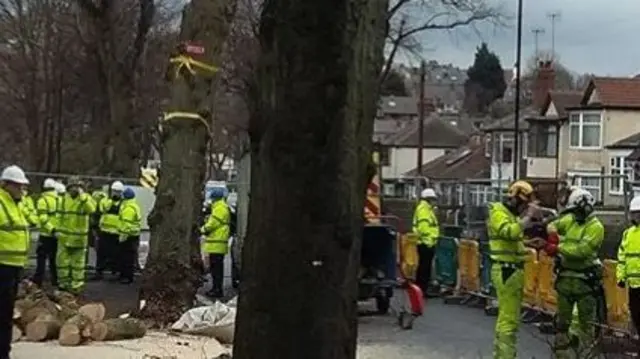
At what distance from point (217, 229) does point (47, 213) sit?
11.4ft

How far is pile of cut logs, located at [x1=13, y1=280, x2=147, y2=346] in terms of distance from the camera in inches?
560

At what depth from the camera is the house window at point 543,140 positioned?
244 ft

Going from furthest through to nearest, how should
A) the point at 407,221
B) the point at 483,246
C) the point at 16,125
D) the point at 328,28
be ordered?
the point at 16,125 < the point at 407,221 < the point at 483,246 < the point at 328,28

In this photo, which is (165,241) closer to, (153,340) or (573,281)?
(153,340)

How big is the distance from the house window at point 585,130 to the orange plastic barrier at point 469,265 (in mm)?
44922

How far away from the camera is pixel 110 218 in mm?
25453

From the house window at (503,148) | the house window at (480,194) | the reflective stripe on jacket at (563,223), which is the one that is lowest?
the reflective stripe on jacket at (563,223)

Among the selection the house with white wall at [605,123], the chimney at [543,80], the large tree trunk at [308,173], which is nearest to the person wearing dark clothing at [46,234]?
the large tree trunk at [308,173]

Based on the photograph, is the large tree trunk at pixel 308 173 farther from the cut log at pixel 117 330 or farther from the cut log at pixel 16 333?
the cut log at pixel 16 333

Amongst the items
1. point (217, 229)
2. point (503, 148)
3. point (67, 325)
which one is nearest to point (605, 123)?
point (503, 148)

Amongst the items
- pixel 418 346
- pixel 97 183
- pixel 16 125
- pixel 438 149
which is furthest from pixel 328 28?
pixel 438 149

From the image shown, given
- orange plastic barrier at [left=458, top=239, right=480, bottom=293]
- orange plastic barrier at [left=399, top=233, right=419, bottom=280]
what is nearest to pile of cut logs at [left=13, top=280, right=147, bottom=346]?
orange plastic barrier at [left=458, top=239, right=480, bottom=293]

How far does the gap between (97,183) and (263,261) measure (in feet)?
93.8

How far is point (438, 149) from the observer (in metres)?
110
